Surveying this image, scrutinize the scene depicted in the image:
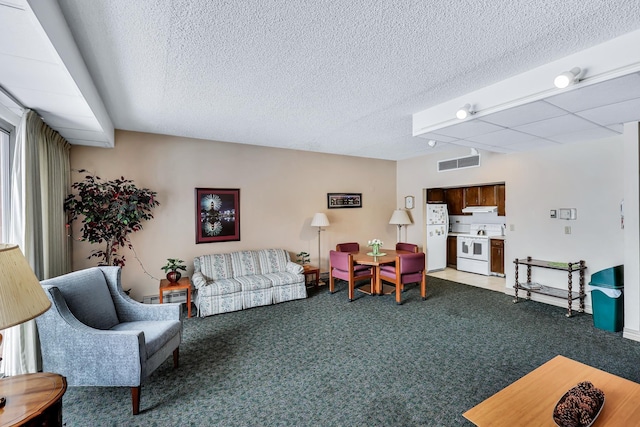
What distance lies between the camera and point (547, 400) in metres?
1.70

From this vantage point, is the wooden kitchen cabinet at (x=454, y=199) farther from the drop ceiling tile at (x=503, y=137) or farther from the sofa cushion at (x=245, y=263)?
the sofa cushion at (x=245, y=263)

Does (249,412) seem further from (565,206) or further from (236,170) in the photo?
(565,206)

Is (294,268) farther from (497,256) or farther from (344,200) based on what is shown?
(497,256)

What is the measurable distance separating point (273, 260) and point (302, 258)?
2.17 feet

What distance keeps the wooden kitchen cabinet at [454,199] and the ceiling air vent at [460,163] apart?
130cm

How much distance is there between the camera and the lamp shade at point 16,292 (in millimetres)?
1171

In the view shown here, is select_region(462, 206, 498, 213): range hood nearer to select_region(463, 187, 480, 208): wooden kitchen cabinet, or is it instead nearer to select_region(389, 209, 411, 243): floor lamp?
select_region(463, 187, 480, 208): wooden kitchen cabinet

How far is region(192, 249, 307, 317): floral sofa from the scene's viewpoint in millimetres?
4164

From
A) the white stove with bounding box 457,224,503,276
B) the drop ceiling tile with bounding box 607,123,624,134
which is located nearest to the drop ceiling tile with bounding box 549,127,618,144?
the drop ceiling tile with bounding box 607,123,624,134

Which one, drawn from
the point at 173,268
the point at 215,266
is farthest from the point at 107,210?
the point at 215,266

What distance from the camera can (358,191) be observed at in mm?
6516

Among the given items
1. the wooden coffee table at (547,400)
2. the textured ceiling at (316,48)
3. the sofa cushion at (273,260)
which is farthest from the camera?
the sofa cushion at (273,260)

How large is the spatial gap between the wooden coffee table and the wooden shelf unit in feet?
8.11

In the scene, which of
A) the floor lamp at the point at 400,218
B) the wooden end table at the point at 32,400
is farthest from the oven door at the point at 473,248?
the wooden end table at the point at 32,400
